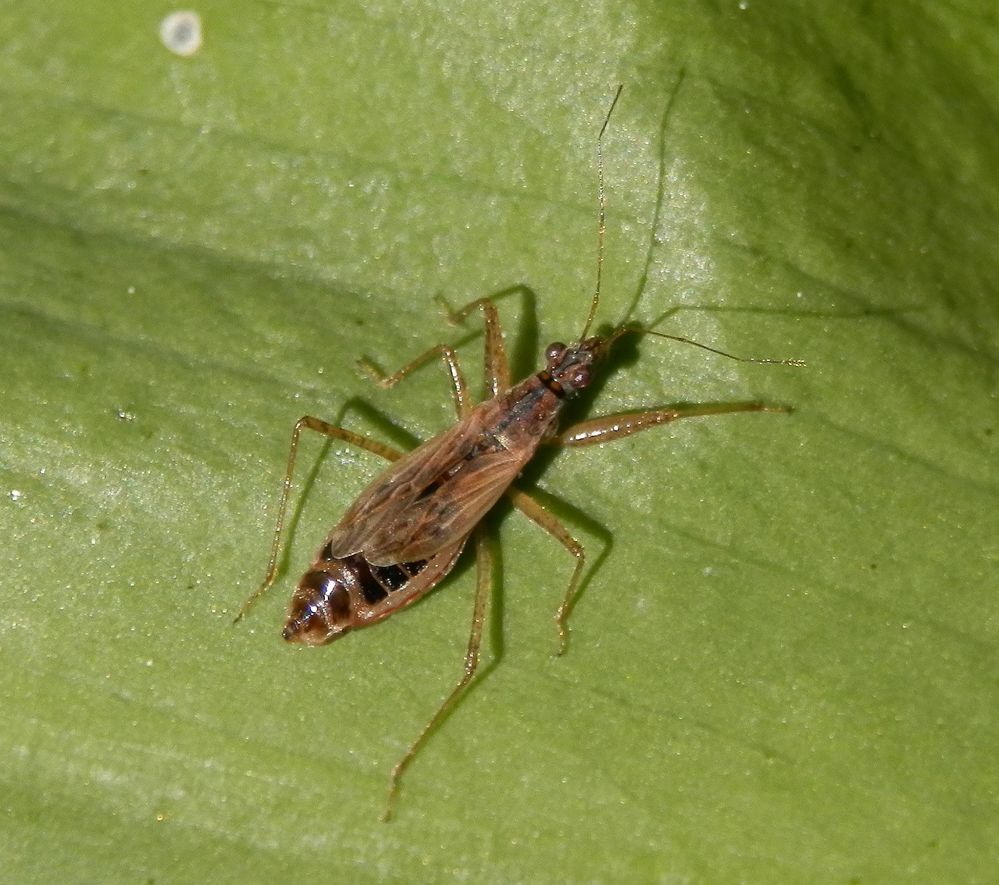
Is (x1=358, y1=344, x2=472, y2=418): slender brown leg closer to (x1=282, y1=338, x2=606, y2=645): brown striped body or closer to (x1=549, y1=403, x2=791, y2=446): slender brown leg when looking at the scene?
(x1=282, y1=338, x2=606, y2=645): brown striped body

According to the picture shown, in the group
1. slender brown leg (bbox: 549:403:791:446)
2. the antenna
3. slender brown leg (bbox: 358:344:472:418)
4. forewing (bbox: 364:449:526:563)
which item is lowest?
forewing (bbox: 364:449:526:563)

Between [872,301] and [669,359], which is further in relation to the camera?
[669,359]

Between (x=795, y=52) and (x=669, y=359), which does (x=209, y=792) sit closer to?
(x=669, y=359)

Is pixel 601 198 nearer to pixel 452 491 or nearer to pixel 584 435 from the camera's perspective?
pixel 584 435

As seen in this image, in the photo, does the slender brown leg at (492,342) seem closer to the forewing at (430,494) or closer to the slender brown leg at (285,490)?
the forewing at (430,494)

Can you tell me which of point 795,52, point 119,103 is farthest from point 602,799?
point 119,103

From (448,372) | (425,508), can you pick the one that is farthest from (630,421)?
(425,508)

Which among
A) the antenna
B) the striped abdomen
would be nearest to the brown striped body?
the striped abdomen

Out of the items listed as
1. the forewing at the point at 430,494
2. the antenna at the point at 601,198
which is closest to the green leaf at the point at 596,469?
the antenna at the point at 601,198
